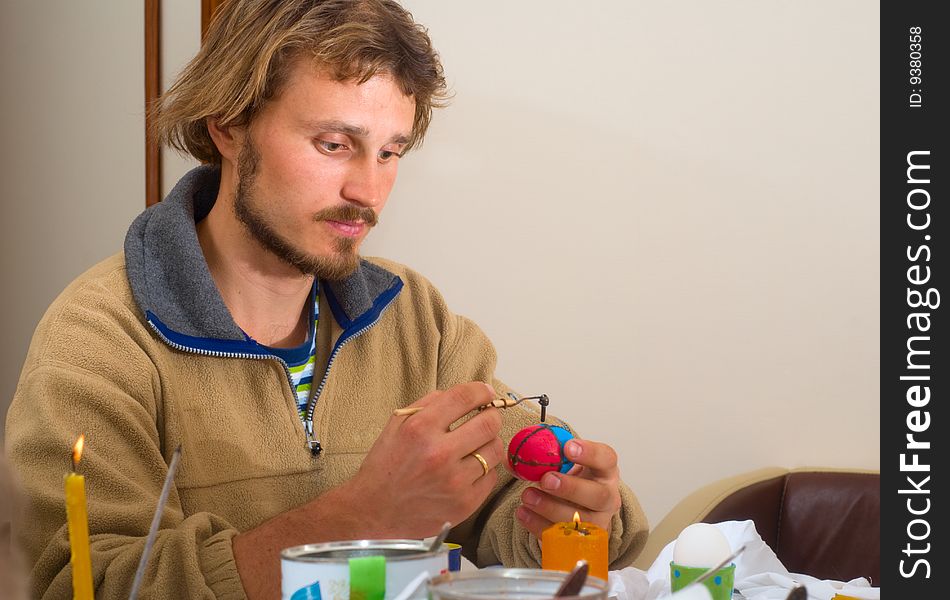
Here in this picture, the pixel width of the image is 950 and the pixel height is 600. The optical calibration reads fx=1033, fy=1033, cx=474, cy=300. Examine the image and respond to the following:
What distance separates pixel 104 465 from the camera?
3.57ft

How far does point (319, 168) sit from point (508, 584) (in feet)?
2.90

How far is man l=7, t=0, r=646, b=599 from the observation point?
39.7 inches

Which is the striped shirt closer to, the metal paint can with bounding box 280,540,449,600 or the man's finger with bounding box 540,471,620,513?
the man's finger with bounding box 540,471,620,513

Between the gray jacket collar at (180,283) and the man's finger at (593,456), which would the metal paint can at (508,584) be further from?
the gray jacket collar at (180,283)

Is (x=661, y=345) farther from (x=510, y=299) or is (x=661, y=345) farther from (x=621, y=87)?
(x=621, y=87)

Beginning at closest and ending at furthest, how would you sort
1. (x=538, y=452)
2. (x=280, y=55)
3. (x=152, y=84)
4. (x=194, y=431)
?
1. (x=538, y=452)
2. (x=194, y=431)
3. (x=280, y=55)
4. (x=152, y=84)

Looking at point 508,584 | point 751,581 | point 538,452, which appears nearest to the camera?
point 508,584

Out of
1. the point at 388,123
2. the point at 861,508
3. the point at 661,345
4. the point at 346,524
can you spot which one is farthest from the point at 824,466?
the point at 346,524

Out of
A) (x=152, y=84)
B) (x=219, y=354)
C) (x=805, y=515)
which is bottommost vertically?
(x=805, y=515)

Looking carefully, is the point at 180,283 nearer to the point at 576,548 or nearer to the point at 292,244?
the point at 292,244

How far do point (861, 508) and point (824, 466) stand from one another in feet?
0.52

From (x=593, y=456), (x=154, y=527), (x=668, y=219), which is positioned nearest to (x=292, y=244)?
(x=593, y=456)

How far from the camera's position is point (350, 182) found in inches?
53.5

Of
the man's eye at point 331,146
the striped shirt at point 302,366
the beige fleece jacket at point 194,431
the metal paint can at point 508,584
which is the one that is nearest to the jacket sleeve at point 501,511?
the beige fleece jacket at point 194,431
